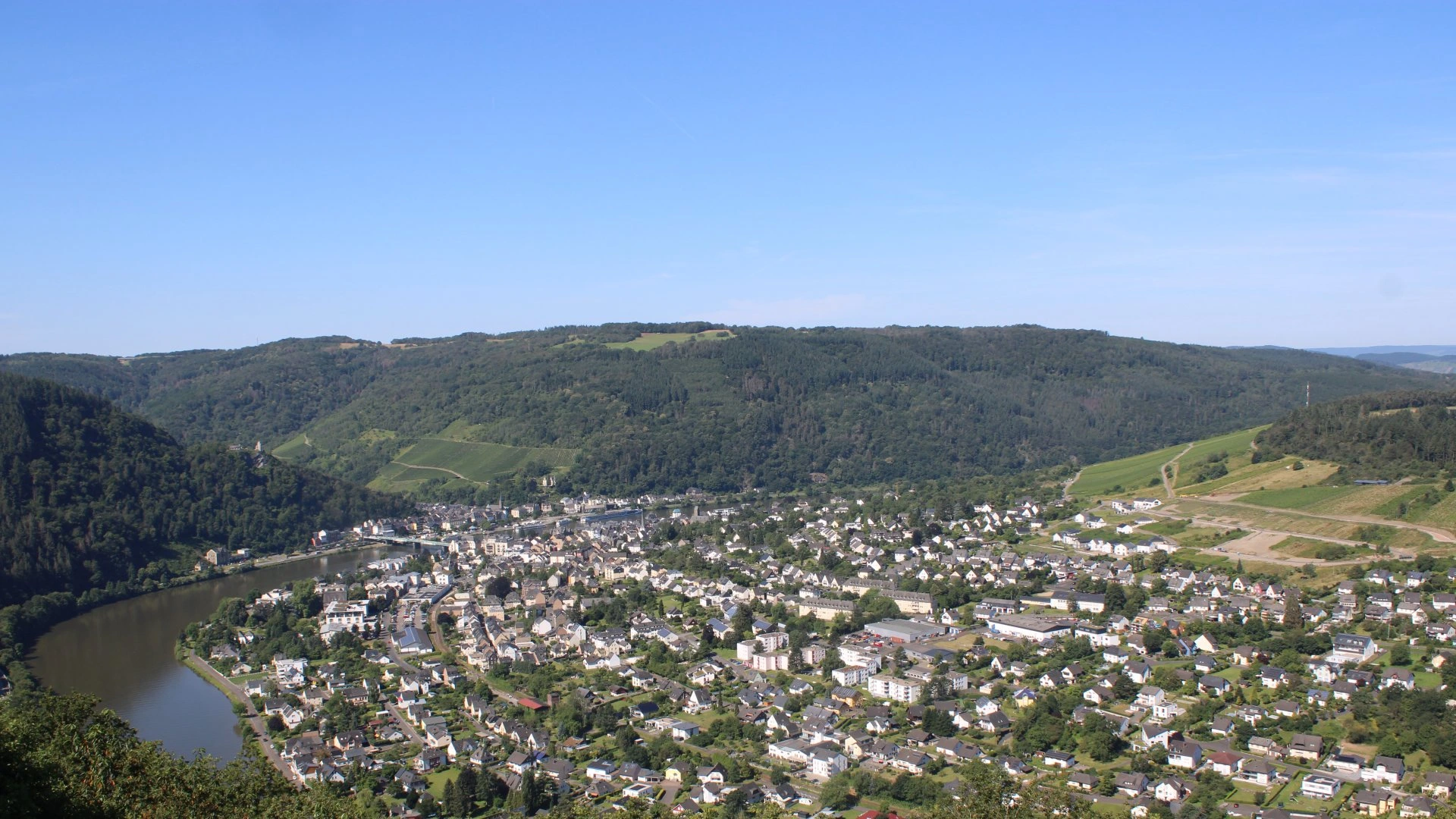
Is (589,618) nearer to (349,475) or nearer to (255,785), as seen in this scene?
(255,785)

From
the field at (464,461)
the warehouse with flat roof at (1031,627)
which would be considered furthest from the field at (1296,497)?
the field at (464,461)

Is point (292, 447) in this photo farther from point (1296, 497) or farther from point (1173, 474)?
point (1296, 497)

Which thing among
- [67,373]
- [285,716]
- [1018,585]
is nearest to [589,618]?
[285,716]

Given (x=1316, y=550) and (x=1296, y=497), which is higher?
(x=1296, y=497)

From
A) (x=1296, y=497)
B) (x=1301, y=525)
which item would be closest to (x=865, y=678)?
(x=1301, y=525)

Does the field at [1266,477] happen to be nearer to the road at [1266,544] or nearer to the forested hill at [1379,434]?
the forested hill at [1379,434]

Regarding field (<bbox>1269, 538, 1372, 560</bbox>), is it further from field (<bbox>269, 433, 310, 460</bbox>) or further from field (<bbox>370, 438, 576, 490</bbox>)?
field (<bbox>269, 433, 310, 460</bbox>)

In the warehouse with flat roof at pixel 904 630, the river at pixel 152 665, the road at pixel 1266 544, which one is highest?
the road at pixel 1266 544
